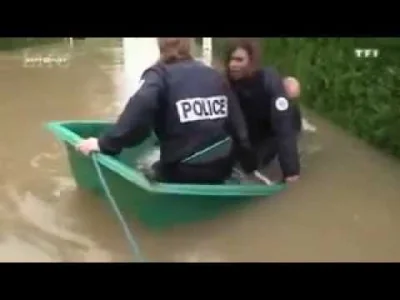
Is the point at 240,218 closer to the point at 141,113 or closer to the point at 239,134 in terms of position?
the point at 239,134

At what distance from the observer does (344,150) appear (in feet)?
25.3

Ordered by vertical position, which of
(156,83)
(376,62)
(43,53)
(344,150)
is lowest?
(43,53)

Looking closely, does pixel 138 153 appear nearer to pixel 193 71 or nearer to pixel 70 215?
pixel 70 215

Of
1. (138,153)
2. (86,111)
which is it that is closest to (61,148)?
(138,153)

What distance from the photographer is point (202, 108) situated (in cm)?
541

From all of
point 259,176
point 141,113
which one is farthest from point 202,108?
point 259,176

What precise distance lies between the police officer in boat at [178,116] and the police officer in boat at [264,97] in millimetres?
258

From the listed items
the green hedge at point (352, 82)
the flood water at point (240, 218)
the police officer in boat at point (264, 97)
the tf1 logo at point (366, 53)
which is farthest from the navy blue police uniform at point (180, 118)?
the tf1 logo at point (366, 53)

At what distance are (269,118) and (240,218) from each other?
771 mm

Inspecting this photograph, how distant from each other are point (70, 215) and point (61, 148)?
1.77 meters

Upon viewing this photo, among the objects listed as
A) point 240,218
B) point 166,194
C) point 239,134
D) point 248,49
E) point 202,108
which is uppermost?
point 248,49

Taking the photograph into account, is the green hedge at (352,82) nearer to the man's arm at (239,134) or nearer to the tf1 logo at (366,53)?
the tf1 logo at (366,53)

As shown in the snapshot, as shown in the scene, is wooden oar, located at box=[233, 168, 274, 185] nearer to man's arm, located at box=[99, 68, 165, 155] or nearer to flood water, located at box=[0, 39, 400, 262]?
flood water, located at box=[0, 39, 400, 262]

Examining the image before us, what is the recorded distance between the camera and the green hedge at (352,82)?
731cm
